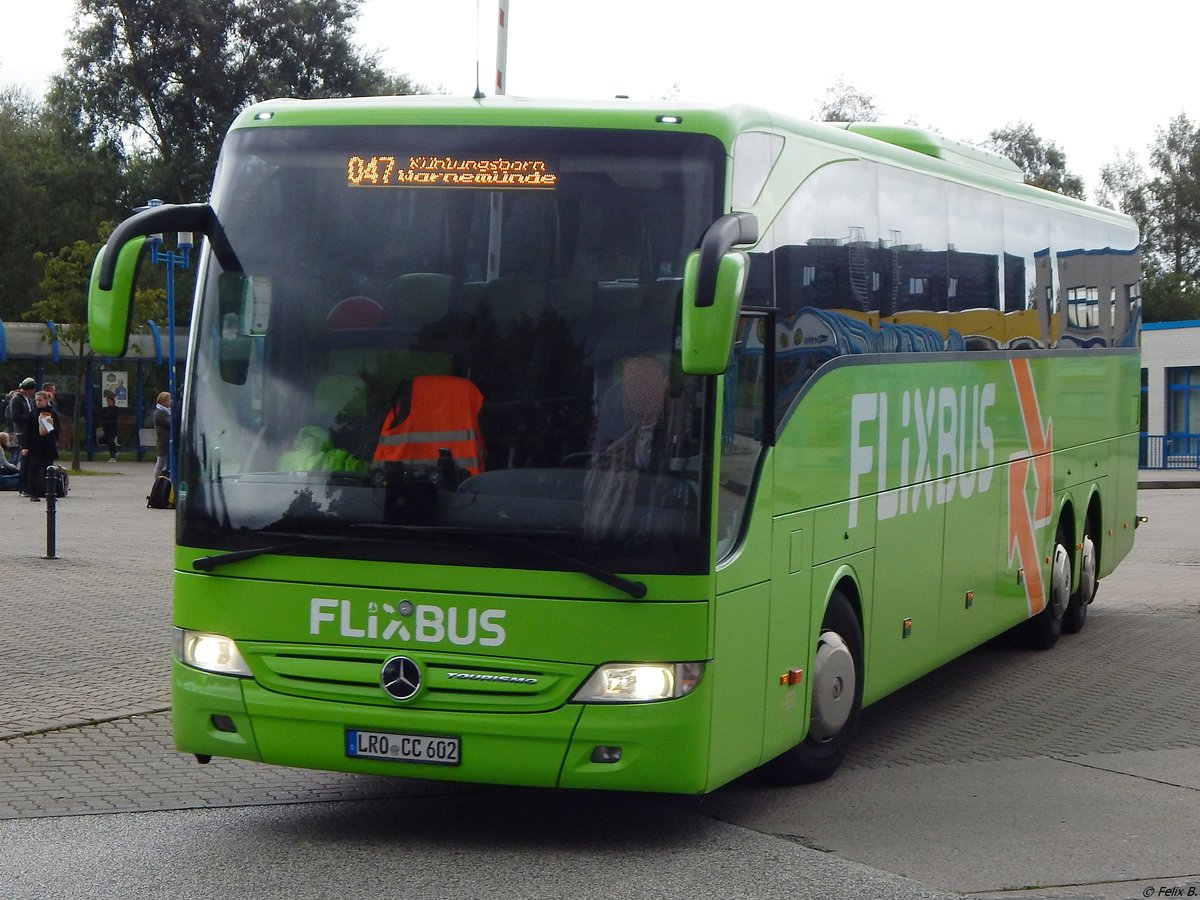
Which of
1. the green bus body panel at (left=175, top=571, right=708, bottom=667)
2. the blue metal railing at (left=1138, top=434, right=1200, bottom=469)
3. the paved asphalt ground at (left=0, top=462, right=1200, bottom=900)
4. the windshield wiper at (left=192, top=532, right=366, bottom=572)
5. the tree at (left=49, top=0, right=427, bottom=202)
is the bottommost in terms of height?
the blue metal railing at (left=1138, top=434, right=1200, bottom=469)

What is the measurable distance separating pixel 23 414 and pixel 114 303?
847 inches

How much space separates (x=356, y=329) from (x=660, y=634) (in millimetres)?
1650

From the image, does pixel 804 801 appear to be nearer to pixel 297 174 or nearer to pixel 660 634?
pixel 660 634

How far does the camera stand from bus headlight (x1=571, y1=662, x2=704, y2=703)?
6285mm

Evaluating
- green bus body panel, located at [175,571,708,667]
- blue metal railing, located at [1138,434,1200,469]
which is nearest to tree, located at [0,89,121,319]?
blue metal railing, located at [1138,434,1200,469]

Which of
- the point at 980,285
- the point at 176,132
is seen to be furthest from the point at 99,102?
the point at 980,285

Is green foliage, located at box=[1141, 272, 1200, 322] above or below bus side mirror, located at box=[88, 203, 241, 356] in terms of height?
above

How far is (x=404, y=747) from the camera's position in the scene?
641 centimetres

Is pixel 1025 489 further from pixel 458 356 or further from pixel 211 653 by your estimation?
pixel 211 653

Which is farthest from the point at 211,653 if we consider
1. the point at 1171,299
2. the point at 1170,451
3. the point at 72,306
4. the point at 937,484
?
the point at 1171,299

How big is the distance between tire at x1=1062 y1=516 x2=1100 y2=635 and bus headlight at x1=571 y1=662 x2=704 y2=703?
7775 mm

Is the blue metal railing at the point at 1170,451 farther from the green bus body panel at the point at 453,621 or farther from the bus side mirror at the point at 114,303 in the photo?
the bus side mirror at the point at 114,303

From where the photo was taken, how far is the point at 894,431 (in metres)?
8.78

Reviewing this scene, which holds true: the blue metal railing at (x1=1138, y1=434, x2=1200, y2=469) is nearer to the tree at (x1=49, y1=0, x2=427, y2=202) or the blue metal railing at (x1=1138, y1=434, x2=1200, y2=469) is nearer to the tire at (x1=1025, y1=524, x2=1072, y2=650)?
the tree at (x1=49, y1=0, x2=427, y2=202)
